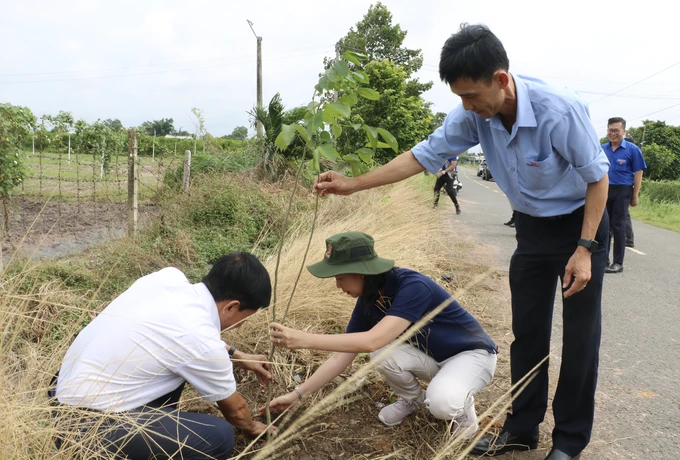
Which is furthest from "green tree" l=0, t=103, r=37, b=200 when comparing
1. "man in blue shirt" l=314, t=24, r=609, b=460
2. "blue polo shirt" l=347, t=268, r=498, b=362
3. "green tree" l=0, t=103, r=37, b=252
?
"blue polo shirt" l=347, t=268, r=498, b=362

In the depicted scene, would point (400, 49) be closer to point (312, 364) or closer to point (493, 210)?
point (493, 210)

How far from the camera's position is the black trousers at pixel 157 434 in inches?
67.1

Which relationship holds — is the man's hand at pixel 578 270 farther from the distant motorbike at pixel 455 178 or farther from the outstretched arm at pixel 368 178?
the distant motorbike at pixel 455 178

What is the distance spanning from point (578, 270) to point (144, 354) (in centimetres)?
170

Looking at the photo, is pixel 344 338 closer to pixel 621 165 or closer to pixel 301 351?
pixel 301 351

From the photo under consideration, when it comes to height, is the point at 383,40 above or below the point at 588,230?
above

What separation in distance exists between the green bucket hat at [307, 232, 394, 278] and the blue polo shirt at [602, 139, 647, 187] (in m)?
4.93

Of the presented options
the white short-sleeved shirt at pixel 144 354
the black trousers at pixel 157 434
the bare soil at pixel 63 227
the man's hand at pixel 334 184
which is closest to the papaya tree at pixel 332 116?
the man's hand at pixel 334 184

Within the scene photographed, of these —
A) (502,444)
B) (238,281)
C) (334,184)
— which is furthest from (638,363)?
(238,281)

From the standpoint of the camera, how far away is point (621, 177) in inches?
241

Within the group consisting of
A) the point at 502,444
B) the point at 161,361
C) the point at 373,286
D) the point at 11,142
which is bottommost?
the point at 502,444

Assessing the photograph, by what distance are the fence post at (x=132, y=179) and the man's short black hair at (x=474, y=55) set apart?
4989mm

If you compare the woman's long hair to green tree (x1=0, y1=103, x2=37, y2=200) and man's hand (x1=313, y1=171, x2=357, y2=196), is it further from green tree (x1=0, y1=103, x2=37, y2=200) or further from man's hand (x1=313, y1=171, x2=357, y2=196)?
green tree (x1=0, y1=103, x2=37, y2=200)

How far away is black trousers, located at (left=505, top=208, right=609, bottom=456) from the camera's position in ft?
6.98
